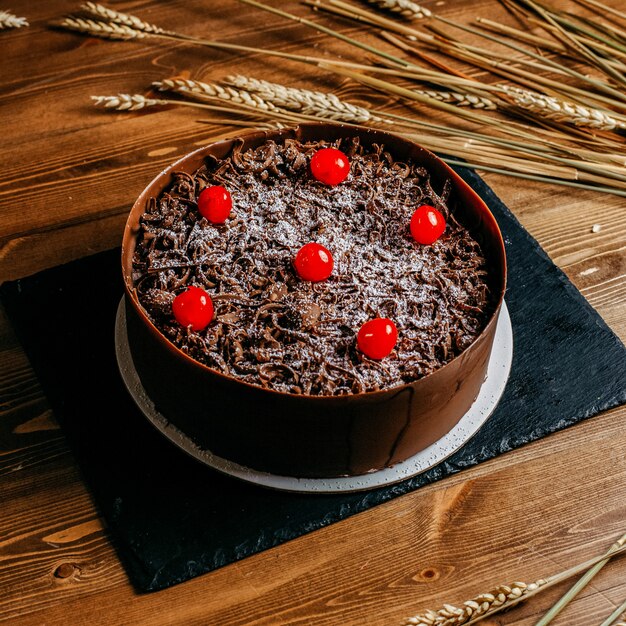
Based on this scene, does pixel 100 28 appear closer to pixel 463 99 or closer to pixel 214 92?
pixel 214 92

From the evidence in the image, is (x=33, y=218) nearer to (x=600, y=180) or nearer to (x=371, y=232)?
(x=371, y=232)

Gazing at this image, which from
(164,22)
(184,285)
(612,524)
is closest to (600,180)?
(612,524)

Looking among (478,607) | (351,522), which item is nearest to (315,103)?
(351,522)

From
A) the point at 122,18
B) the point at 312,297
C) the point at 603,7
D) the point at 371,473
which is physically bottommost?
the point at 371,473

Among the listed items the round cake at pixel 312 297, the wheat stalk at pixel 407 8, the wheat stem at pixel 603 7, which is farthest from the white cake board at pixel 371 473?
the wheat stem at pixel 603 7

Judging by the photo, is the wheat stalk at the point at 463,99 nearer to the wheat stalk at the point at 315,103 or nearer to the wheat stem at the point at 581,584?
the wheat stalk at the point at 315,103

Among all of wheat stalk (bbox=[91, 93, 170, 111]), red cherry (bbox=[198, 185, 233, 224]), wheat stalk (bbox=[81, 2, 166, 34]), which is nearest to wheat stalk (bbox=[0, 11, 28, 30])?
wheat stalk (bbox=[81, 2, 166, 34])
